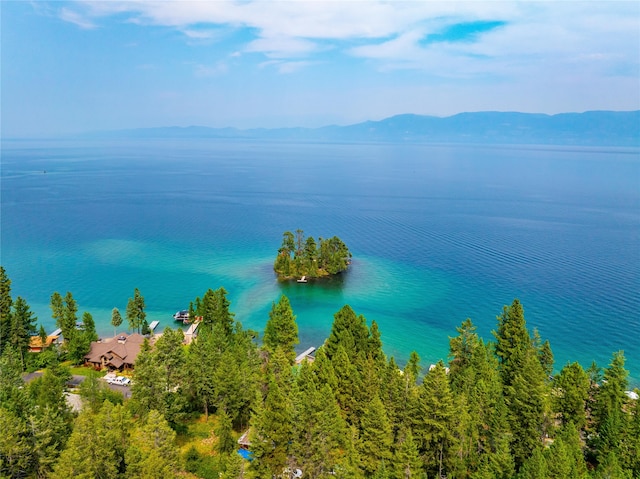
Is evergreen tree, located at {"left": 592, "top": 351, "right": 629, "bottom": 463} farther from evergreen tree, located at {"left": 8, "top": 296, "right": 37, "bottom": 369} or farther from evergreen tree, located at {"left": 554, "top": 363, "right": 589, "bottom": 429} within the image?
evergreen tree, located at {"left": 8, "top": 296, "right": 37, "bottom": 369}

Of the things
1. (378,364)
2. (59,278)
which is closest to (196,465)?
(378,364)

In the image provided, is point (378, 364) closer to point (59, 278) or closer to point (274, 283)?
point (274, 283)

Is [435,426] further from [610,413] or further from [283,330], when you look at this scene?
[283,330]

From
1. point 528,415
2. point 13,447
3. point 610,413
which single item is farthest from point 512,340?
point 13,447

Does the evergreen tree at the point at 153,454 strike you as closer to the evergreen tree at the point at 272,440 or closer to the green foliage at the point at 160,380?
the evergreen tree at the point at 272,440

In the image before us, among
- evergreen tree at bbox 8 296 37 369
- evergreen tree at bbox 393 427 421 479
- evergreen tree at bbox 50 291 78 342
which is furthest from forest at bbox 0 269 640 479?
evergreen tree at bbox 50 291 78 342

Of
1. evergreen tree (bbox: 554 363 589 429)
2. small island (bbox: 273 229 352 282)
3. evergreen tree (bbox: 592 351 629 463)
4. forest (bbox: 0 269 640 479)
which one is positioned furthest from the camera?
small island (bbox: 273 229 352 282)
